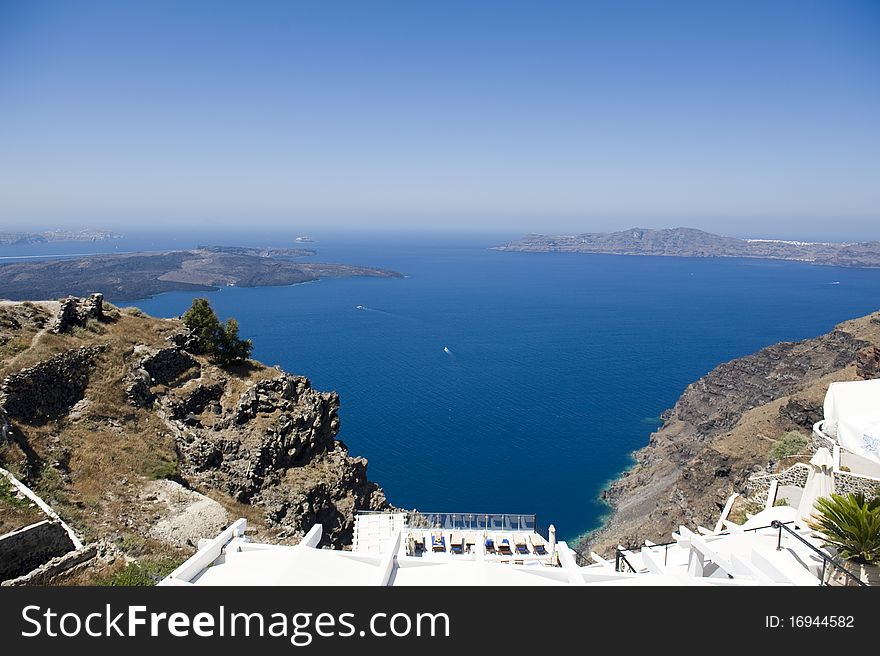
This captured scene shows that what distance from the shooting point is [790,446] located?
37406 mm

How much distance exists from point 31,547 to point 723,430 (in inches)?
2748

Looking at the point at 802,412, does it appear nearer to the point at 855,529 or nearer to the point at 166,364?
the point at 855,529

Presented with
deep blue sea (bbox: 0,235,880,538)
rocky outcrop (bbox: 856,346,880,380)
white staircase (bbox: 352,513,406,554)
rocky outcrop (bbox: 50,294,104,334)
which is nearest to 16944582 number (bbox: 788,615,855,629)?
white staircase (bbox: 352,513,406,554)

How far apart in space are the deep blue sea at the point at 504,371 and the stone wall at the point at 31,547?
45219 mm

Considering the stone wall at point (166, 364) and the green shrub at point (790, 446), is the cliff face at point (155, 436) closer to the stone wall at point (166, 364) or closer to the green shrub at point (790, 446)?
the stone wall at point (166, 364)

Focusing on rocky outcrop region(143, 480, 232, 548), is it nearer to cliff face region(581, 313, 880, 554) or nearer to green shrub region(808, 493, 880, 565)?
green shrub region(808, 493, 880, 565)

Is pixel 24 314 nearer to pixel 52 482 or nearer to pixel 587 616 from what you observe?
pixel 52 482

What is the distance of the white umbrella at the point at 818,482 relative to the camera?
647 inches

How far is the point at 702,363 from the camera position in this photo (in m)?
118

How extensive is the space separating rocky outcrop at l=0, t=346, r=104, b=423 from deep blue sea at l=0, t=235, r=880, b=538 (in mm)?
38998

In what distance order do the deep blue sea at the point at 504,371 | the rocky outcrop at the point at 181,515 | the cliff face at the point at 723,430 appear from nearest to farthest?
the rocky outcrop at the point at 181,515
the cliff face at the point at 723,430
the deep blue sea at the point at 504,371

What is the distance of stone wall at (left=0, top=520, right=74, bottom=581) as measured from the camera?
14.0 m

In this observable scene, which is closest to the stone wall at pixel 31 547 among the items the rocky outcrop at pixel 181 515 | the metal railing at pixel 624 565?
the rocky outcrop at pixel 181 515

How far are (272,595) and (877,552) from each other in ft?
40.4
